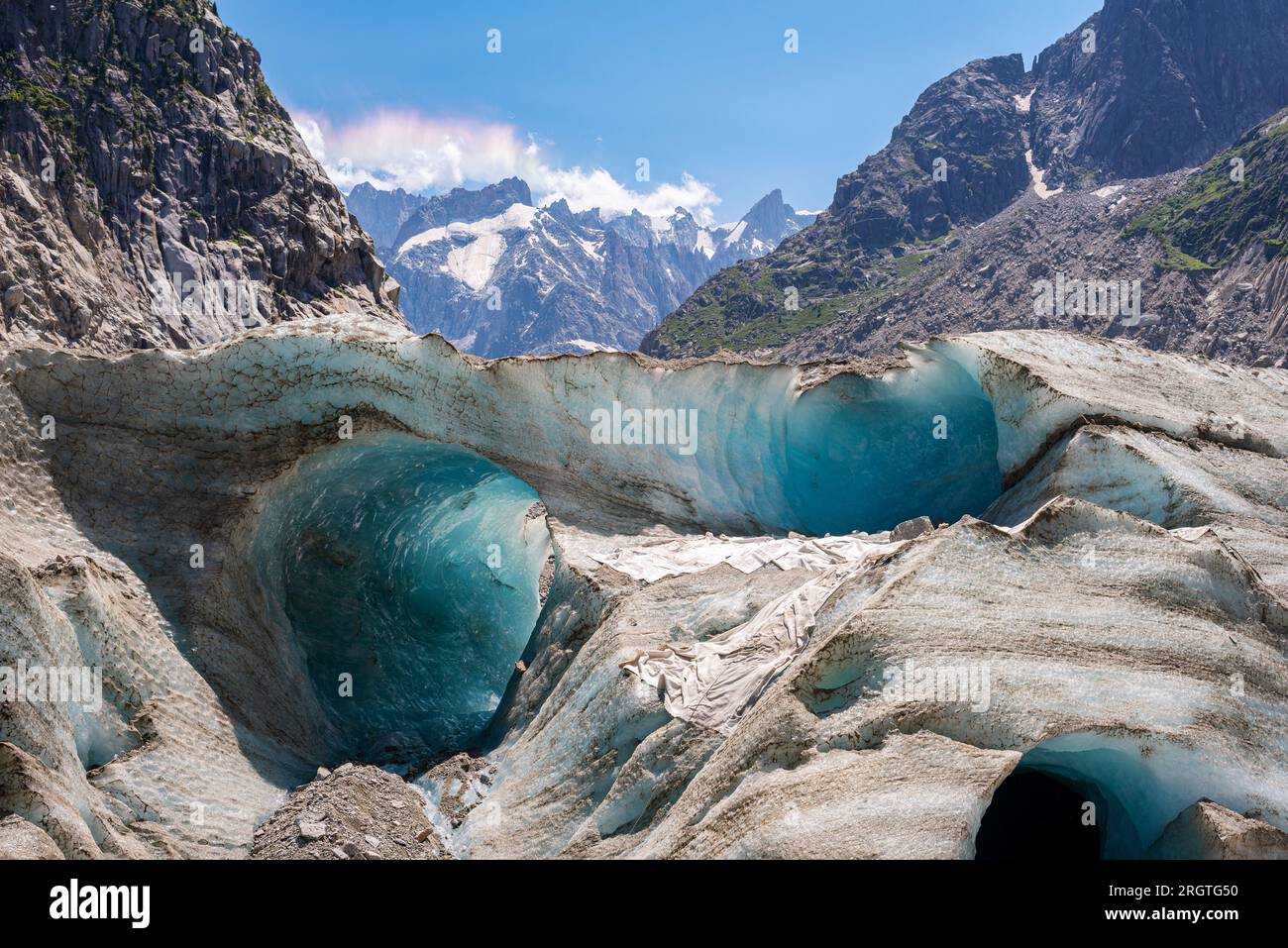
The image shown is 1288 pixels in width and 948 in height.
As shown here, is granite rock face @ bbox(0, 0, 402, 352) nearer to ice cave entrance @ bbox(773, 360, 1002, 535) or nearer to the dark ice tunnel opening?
ice cave entrance @ bbox(773, 360, 1002, 535)

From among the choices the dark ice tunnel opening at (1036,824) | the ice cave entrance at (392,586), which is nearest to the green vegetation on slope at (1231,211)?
the ice cave entrance at (392,586)

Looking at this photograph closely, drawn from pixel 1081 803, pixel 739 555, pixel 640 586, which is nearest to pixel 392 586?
pixel 640 586

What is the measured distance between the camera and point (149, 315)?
70938mm

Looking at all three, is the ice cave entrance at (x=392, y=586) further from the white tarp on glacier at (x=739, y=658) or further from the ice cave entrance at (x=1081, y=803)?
the ice cave entrance at (x=1081, y=803)

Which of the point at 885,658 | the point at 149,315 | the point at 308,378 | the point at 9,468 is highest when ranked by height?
the point at 149,315

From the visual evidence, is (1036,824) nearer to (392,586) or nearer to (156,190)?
(392,586)

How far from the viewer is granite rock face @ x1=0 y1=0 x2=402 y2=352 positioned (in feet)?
214

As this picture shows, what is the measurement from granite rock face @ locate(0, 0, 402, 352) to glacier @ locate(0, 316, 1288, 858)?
49659 millimetres

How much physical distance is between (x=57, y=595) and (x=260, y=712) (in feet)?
10.1

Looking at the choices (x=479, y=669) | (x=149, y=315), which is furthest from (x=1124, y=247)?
(x=479, y=669)

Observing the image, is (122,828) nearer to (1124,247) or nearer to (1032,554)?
(1032,554)

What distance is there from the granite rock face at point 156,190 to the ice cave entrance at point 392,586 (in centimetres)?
4820

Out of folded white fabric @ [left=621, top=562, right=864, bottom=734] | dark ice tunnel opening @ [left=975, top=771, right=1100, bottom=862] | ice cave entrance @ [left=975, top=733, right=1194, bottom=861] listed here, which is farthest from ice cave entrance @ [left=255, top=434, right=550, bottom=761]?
ice cave entrance @ [left=975, top=733, right=1194, bottom=861]

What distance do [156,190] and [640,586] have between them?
269 feet
